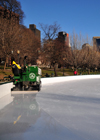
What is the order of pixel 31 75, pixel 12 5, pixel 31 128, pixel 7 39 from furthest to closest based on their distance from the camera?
pixel 12 5 < pixel 7 39 < pixel 31 75 < pixel 31 128

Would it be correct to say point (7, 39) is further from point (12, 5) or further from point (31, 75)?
point (31, 75)

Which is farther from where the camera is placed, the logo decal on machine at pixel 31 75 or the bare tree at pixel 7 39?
the bare tree at pixel 7 39

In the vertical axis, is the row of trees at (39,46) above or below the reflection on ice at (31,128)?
above

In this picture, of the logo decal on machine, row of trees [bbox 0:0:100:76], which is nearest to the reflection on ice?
the logo decal on machine

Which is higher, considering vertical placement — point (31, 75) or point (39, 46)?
point (39, 46)

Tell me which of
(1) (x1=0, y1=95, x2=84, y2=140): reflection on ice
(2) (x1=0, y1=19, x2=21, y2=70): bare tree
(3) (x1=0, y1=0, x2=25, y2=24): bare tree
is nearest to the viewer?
(1) (x1=0, y1=95, x2=84, y2=140): reflection on ice

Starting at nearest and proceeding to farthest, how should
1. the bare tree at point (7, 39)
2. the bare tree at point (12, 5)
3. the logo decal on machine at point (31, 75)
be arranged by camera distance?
the logo decal on machine at point (31, 75), the bare tree at point (7, 39), the bare tree at point (12, 5)

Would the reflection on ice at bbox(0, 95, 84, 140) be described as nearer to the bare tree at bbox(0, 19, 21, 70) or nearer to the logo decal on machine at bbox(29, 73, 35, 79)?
the logo decal on machine at bbox(29, 73, 35, 79)

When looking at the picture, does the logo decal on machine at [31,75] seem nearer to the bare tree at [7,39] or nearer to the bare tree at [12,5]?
the bare tree at [7,39]

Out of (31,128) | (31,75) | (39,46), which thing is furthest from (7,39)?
(31,128)

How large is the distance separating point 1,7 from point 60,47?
14484 millimetres

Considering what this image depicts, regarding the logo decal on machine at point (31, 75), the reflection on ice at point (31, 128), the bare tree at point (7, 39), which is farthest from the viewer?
the bare tree at point (7, 39)

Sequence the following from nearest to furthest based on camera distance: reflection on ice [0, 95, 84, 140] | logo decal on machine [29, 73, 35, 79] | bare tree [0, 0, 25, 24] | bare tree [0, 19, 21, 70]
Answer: reflection on ice [0, 95, 84, 140], logo decal on machine [29, 73, 35, 79], bare tree [0, 19, 21, 70], bare tree [0, 0, 25, 24]

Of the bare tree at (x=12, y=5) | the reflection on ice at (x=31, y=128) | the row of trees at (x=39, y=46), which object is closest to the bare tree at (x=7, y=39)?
the row of trees at (x=39, y=46)
